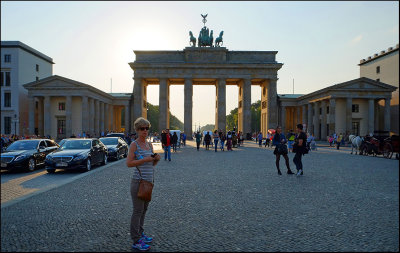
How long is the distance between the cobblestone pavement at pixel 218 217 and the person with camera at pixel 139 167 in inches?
8.9

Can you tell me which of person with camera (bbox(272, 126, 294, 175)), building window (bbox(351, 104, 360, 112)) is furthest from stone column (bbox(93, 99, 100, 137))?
person with camera (bbox(272, 126, 294, 175))

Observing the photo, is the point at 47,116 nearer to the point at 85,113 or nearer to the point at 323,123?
the point at 85,113

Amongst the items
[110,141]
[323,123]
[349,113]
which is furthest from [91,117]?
[349,113]

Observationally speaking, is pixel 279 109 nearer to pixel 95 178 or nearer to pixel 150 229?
pixel 95 178

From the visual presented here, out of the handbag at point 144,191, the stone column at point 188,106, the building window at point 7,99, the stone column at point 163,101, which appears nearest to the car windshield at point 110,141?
the handbag at point 144,191

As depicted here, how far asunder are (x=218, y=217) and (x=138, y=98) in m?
51.4

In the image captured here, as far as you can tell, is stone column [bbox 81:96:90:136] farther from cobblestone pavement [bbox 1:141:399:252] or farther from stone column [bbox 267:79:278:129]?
cobblestone pavement [bbox 1:141:399:252]

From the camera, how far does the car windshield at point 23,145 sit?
46.3 ft

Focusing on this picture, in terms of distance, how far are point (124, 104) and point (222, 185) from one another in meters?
57.7

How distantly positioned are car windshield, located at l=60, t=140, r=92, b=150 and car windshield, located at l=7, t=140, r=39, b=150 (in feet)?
4.41

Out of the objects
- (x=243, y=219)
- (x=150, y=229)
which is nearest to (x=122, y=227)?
(x=150, y=229)

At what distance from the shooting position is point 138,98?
55.8 m

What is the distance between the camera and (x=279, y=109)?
65.0m

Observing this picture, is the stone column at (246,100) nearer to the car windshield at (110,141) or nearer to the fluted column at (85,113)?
the fluted column at (85,113)
